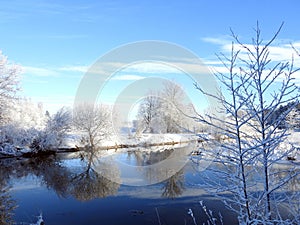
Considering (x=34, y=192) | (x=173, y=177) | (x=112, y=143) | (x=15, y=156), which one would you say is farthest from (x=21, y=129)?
(x=173, y=177)

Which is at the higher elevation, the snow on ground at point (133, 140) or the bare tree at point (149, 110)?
the bare tree at point (149, 110)

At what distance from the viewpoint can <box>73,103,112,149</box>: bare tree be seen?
2777cm

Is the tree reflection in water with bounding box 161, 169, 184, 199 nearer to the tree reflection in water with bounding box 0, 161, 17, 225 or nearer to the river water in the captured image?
the river water

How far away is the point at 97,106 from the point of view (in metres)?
30.8

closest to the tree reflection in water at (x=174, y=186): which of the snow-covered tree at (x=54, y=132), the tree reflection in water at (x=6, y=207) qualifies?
the tree reflection in water at (x=6, y=207)

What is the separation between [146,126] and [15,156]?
16.8m

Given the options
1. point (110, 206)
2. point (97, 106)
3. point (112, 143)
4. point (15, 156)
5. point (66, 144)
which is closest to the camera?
point (110, 206)

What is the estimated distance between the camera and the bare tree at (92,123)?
2777 cm

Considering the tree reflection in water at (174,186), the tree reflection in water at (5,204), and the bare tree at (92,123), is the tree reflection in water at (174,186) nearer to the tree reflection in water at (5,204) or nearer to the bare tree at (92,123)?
the tree reflection in water at (5,204)

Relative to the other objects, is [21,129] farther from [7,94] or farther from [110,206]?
[110,206]

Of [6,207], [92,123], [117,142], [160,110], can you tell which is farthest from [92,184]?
[160,110]

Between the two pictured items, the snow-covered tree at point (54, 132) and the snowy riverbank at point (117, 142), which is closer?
the snowy riverbank at point (117, 142)

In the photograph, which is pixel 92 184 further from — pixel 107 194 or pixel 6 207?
pixel 6 207

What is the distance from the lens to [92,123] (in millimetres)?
27906
